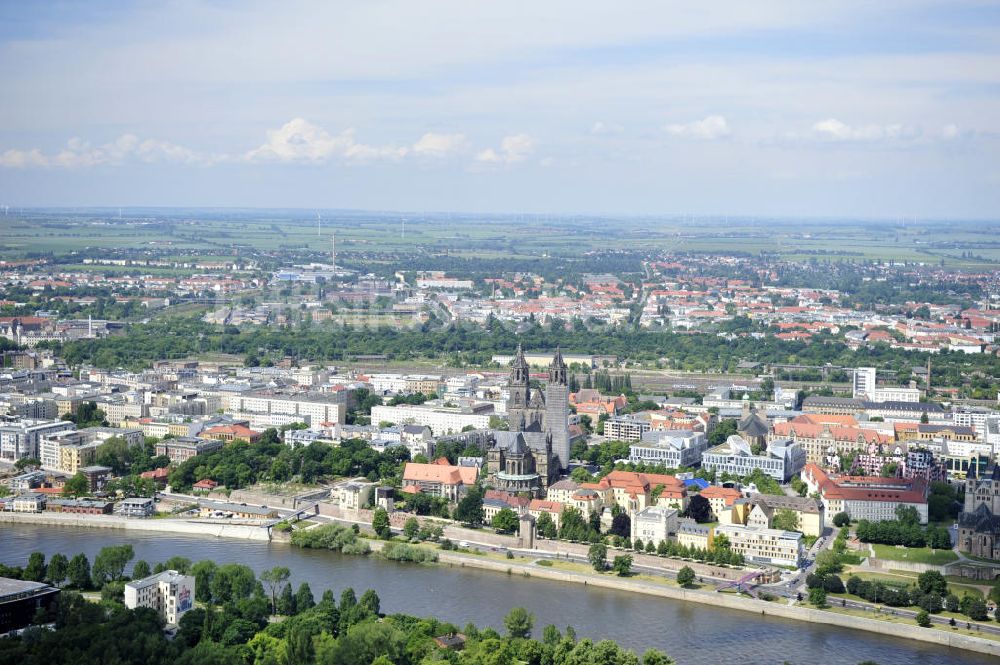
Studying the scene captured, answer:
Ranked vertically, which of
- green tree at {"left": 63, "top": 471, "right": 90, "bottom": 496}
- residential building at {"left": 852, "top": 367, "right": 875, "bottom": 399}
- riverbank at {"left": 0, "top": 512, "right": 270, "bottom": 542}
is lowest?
riverbank at {"left": 0, "top": 512, "right": 270, "bottom": 542}

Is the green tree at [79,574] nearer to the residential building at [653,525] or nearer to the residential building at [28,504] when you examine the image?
the residential building at [28,504]

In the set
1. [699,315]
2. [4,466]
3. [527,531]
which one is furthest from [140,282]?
[527,531]

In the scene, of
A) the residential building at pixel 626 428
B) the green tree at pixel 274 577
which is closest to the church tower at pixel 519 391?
the residential building at pixel 626 428

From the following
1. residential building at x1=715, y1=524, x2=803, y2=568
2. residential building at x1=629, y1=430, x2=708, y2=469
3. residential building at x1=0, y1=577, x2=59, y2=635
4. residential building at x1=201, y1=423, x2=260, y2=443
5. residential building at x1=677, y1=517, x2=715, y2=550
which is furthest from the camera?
residential building at x1=201, y1=423, x2=260, y2=443

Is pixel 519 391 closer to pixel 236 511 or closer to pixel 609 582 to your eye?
pixel 236 511

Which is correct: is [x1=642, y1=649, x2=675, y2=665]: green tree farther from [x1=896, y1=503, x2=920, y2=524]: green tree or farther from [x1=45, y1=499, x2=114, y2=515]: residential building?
[x1=45, y1=499, x2=114, y2=515]: residential building

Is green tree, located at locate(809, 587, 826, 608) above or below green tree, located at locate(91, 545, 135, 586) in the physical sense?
below

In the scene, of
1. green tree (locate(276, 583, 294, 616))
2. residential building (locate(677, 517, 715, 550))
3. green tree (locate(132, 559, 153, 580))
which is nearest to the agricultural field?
green tree (locate(132, 559, 153, 580))
